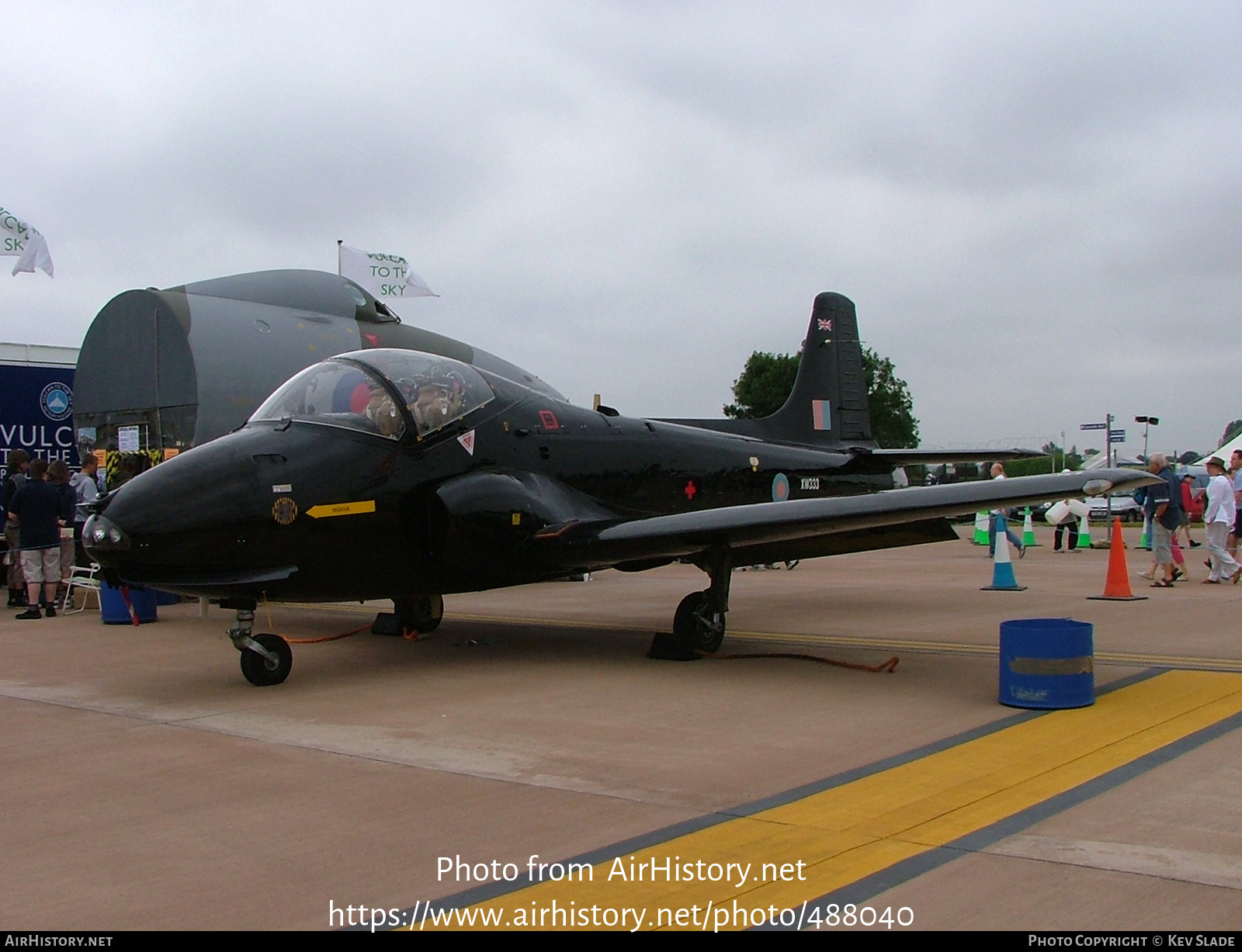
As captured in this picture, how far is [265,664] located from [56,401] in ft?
33.5

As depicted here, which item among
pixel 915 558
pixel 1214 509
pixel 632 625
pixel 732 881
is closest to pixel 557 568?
pixel 632 625

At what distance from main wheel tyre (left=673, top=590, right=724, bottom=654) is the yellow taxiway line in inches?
124

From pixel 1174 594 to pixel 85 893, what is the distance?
13025 millimetres

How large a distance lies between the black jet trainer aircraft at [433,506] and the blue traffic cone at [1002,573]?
463 cm

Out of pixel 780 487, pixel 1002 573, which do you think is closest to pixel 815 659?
pixel 780 487

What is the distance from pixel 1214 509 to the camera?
15.1 metres

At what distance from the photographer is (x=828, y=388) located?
49.3 feet

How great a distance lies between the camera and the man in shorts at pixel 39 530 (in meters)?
12.7

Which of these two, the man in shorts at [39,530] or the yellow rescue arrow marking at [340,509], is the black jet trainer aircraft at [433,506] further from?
the man in shorts at [39,530]

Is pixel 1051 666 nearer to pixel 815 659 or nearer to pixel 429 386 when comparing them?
pixel 815 659

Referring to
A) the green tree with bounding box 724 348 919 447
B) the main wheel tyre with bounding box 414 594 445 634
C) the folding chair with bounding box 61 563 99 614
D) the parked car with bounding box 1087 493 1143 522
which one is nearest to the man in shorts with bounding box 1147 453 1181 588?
the main wheel tyre with bounding box 414 594 445 634

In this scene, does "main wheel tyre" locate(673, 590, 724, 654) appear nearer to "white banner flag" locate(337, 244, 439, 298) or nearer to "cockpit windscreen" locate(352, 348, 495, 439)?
"cockpit windscreen" locate(352, 348, 495, 439)

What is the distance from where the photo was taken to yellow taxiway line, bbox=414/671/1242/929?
344cm

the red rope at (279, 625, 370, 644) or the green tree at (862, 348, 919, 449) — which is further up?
the green tree at (862, 348, 919, 449)
